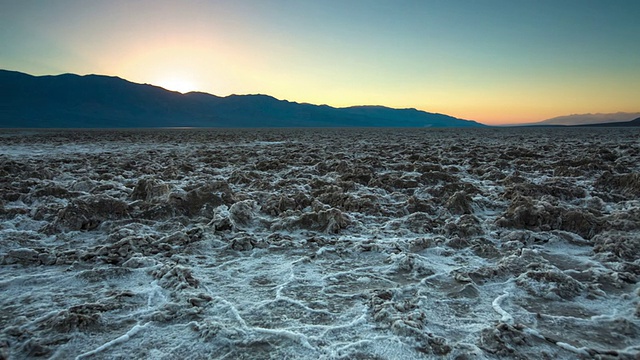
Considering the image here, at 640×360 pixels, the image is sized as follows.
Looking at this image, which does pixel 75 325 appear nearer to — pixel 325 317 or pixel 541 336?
pixel 325 317

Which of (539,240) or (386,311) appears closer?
(386,311)

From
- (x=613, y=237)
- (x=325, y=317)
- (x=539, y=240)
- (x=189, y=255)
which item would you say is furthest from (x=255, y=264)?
(x=613, y=237)

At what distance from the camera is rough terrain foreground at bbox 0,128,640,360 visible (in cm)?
220

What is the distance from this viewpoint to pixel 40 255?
349 cm

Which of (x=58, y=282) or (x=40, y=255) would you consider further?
(x=40, y=255)

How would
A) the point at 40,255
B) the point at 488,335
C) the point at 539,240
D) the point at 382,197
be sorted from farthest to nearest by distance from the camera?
the point at 382,197 → the point at 539,240 → the point at 40,255 → the point at 488,335

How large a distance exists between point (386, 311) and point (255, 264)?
1.51 m

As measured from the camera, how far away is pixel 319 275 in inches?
128

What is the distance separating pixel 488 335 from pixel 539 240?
2.29 m

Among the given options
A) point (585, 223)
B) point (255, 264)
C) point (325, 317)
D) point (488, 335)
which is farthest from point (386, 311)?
point (585, 223)

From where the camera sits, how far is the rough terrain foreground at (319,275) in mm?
2201

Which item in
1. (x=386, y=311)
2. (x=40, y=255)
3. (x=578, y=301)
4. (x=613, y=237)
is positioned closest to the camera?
(x=386, y=311)

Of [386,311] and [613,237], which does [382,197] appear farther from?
[386,311]

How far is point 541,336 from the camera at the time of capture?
2.23 meters
